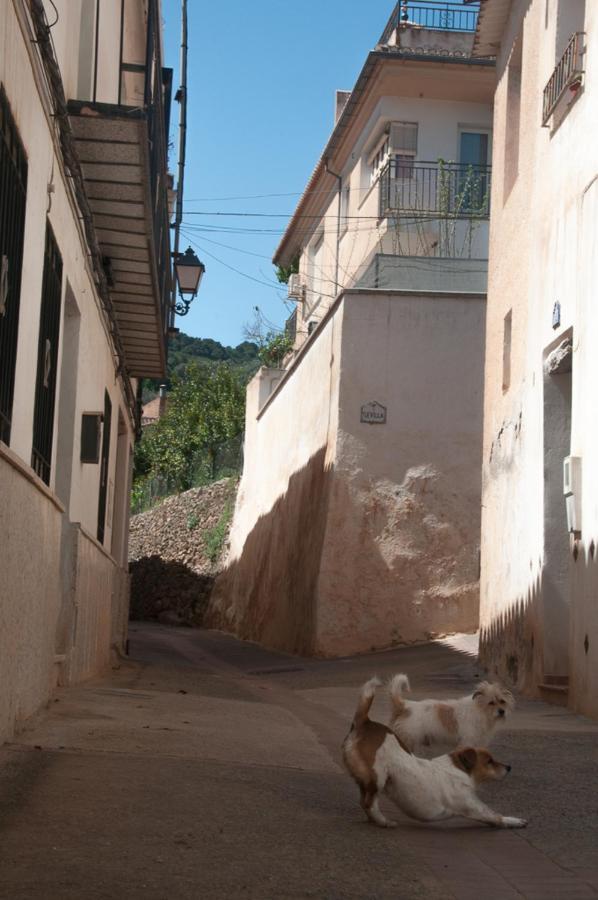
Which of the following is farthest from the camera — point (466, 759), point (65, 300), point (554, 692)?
point (554, 692)

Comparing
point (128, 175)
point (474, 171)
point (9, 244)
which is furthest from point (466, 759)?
point (474, 171)

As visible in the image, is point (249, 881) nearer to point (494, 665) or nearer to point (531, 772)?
point (531, 772)

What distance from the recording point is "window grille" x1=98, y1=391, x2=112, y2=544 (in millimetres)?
17484

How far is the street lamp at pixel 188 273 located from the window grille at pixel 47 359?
9130mm

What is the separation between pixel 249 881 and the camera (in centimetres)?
451

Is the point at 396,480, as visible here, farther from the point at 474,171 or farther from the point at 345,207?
the point at 345,207

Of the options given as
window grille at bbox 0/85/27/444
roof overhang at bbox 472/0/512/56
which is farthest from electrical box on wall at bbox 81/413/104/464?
roof overhang at bbox 472/0/512/56

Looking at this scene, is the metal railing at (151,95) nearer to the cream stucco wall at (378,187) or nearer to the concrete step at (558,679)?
the concrete step at (558,679)

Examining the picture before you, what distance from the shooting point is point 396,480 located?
23.2 metres

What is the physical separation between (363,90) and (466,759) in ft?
91.0

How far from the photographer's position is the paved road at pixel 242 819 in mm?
4531


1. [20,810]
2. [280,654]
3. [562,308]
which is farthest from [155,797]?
[280,654]

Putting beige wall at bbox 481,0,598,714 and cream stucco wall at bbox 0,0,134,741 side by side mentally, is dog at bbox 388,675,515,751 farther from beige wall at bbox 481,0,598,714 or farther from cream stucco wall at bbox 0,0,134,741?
beige wall at bbox 481,0,598,714

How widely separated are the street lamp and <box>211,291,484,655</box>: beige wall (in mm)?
4278
